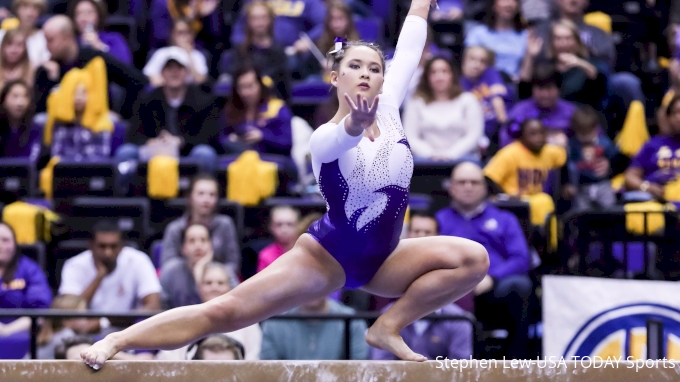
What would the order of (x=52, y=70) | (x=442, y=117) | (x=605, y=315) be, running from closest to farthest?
(x=605, y=315) → (x=442, y=117) → (x=52, y=70)

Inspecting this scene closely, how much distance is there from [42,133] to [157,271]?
1.80 m

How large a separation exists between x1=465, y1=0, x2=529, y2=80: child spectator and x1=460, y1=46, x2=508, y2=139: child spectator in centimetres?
44

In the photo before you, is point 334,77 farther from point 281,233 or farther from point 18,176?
point 18,176

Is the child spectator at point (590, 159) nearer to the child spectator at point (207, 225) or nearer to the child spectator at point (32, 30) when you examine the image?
the child spectator at point (207, 225)

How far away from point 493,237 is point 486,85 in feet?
6.44

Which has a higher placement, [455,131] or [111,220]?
[455,131]

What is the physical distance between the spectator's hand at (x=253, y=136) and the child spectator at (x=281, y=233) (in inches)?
43.8

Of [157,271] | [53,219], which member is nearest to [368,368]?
[157,271]

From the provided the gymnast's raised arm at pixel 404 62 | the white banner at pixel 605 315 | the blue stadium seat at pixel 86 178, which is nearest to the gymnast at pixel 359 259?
the gymnast's raised arm at pixel 404 62

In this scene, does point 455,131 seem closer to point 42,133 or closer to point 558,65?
point 558,65

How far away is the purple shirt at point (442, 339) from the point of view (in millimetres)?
5426

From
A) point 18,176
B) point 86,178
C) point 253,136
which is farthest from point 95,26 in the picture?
point 253,136

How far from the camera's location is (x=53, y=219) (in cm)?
667

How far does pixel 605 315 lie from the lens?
16.9 feet
